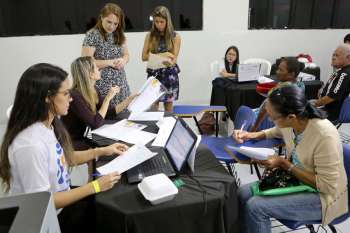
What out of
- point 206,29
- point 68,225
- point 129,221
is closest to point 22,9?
point 206,29

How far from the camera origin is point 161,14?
3158 mm

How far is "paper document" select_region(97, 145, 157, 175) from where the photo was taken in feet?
4.96

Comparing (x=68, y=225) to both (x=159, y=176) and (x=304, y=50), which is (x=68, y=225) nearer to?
(x=159, y=176)

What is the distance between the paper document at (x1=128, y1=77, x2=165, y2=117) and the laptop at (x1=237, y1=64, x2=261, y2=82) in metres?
1.46

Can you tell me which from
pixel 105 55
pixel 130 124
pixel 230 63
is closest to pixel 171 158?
pixel 130 124

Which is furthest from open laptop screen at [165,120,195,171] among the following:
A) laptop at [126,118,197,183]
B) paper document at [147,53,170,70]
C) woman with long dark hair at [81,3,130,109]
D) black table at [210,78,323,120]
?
black table at [210,78,323,120]

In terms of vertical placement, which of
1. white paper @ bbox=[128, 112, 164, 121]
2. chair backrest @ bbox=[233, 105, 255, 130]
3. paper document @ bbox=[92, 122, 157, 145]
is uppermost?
white paper @ bbox=[128, 112, 164, 121]

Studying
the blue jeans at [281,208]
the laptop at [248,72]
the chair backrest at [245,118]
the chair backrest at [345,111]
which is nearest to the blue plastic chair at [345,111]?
the chair backrest at [345,111]

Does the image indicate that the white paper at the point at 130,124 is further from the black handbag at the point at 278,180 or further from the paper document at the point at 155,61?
the paper document at the point at 155,61

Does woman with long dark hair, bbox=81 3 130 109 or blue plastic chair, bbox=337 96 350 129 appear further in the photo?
blue plastic chair, bbox=337 96 350 129

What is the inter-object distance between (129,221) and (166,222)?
0.51 feet

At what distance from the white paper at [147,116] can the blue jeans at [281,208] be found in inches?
35.3

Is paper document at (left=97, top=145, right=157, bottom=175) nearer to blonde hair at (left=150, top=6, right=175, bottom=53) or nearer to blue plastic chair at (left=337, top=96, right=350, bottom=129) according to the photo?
blonde hair at (left=150, top=6, right=175, bottom=53)

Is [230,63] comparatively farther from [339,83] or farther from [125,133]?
[125,133]
